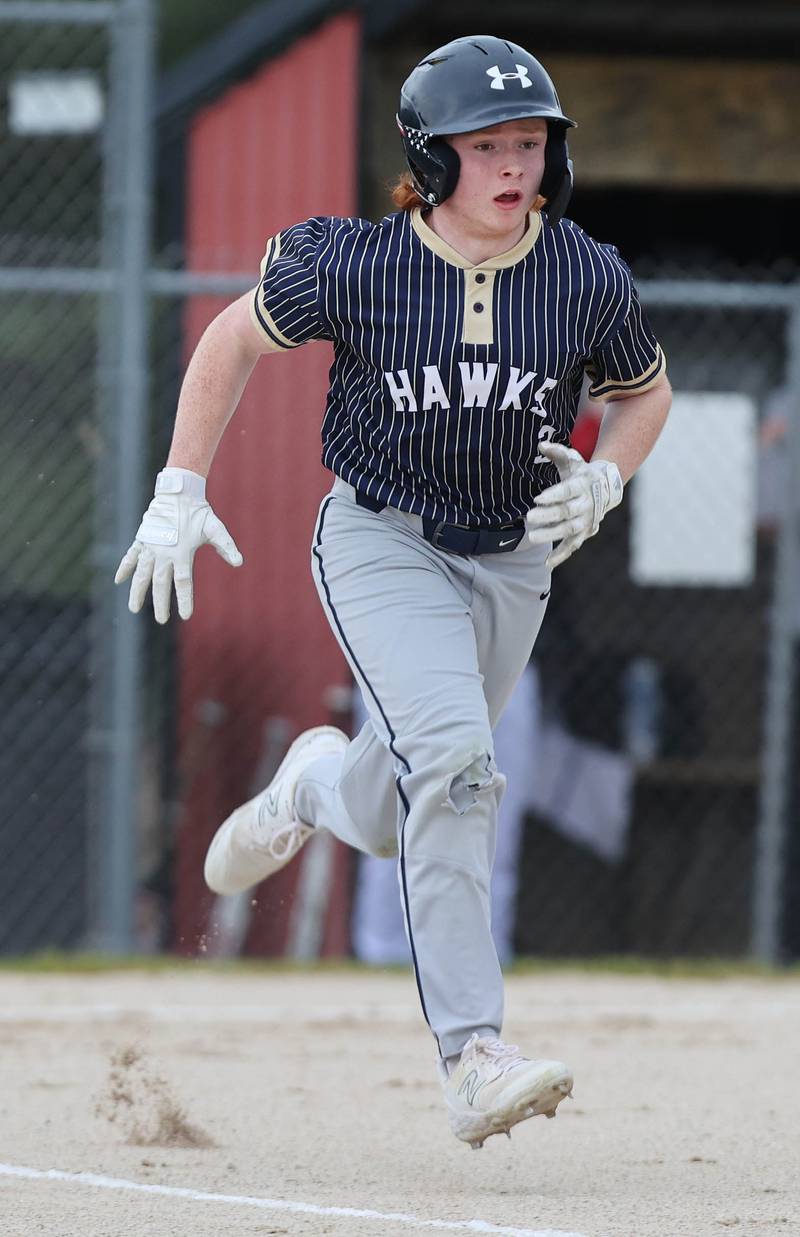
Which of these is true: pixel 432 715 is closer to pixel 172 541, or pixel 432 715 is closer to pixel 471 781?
pixel 471 781

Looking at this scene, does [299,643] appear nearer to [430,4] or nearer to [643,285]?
[643,285]

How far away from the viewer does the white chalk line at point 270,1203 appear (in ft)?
10.8

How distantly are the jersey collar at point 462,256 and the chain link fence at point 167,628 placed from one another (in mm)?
3019

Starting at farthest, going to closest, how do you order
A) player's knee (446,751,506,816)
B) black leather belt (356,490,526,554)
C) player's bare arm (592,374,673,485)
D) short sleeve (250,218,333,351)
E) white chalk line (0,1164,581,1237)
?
player's bare arm (592,374,673,485), black leather belt (356,490,526,554), short sleeve (250,218,333,351), player's knee (446,751,506,816), white chalk line (0,1164,581,1237)

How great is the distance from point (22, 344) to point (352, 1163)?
3936 millimetres

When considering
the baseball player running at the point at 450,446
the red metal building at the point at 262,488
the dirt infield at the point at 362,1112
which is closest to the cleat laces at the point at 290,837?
the baseball player running at the point at 450,446

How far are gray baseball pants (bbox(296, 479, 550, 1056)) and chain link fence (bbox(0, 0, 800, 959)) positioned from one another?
282 centimetres

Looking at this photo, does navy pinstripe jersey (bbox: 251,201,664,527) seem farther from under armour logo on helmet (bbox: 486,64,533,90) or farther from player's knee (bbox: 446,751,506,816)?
player's knee (bbox: 446,751,506,816)

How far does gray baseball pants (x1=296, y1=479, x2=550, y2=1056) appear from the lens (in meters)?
3.74

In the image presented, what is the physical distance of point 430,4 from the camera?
331 inches

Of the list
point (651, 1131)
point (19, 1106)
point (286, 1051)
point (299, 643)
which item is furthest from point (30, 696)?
point (651, 1131)

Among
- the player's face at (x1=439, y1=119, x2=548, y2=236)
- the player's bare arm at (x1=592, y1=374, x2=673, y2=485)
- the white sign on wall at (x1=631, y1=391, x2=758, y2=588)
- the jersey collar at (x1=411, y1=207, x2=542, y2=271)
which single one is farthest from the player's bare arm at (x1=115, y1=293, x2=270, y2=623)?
the white sign on wall at (x1=631, y1=391, x2=758, y2=588)

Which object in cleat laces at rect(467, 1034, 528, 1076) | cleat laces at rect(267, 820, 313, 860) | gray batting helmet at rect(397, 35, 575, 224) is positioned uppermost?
gray batting helmet at rect(397, 35, 575, 224)

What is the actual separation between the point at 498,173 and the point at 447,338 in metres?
0.32
